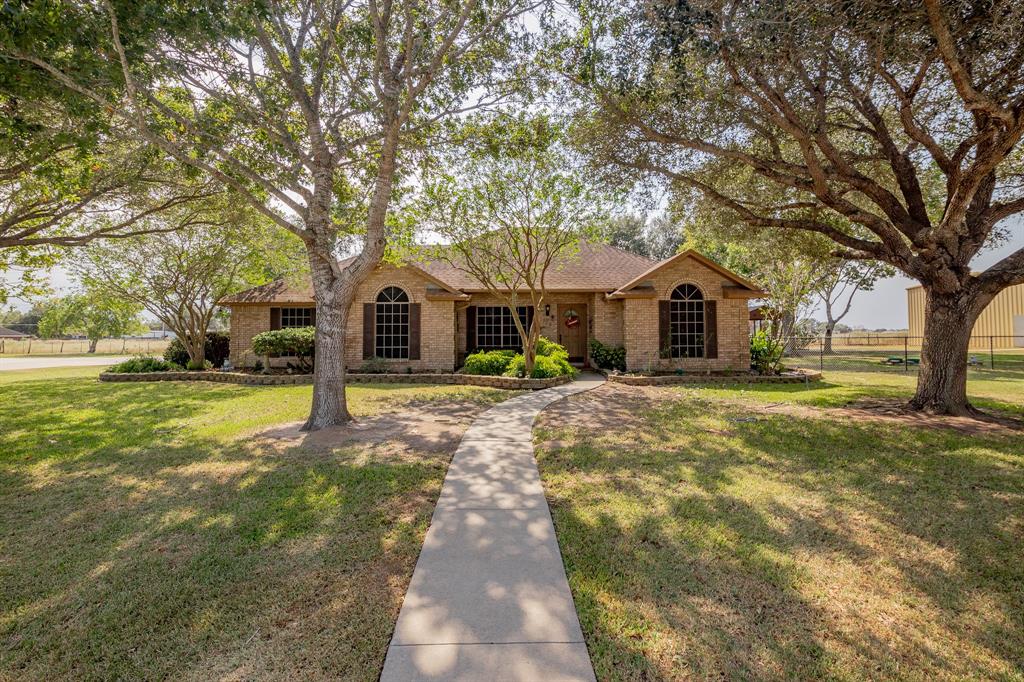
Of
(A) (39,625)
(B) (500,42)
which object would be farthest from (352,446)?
(B) (500,42)

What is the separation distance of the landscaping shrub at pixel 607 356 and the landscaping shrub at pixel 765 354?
15.0ft

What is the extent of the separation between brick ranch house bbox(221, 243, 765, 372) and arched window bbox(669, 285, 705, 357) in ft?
0.12

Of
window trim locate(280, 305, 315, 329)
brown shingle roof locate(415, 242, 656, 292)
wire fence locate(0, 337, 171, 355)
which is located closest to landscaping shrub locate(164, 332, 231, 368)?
window trim locate(280, 305, 315, 329)

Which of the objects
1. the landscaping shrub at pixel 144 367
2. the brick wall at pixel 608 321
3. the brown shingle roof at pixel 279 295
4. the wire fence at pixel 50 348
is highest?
the brown shingle roof at pixel 279 295

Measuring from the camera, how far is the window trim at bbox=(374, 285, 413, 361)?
15891 millimetres

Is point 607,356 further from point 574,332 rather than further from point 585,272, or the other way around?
point 585,272

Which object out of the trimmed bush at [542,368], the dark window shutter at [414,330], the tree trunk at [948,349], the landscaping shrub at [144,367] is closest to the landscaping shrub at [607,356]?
the trimmed bush at [542,368]

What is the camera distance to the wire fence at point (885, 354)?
18.2 metres

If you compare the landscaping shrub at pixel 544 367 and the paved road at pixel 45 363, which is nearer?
the landscaping shrub at pixel 544 367

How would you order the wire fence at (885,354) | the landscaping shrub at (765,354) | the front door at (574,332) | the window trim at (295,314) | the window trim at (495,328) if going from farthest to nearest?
the wire fence at (885,354)
the front door at (574,332)
the window trim at (495,328)
the window trim at (295,314)
the landscaping shrub at (765,354)

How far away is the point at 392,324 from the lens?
15.9m

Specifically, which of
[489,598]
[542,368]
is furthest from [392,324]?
[489,598]

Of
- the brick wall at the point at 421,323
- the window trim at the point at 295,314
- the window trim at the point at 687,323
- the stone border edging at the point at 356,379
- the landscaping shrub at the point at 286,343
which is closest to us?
the stone border edging at the point at 356,379

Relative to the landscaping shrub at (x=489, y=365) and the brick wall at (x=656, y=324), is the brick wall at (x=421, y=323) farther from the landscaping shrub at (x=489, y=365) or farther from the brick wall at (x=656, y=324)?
the brick wall at (x=656, y=324)
